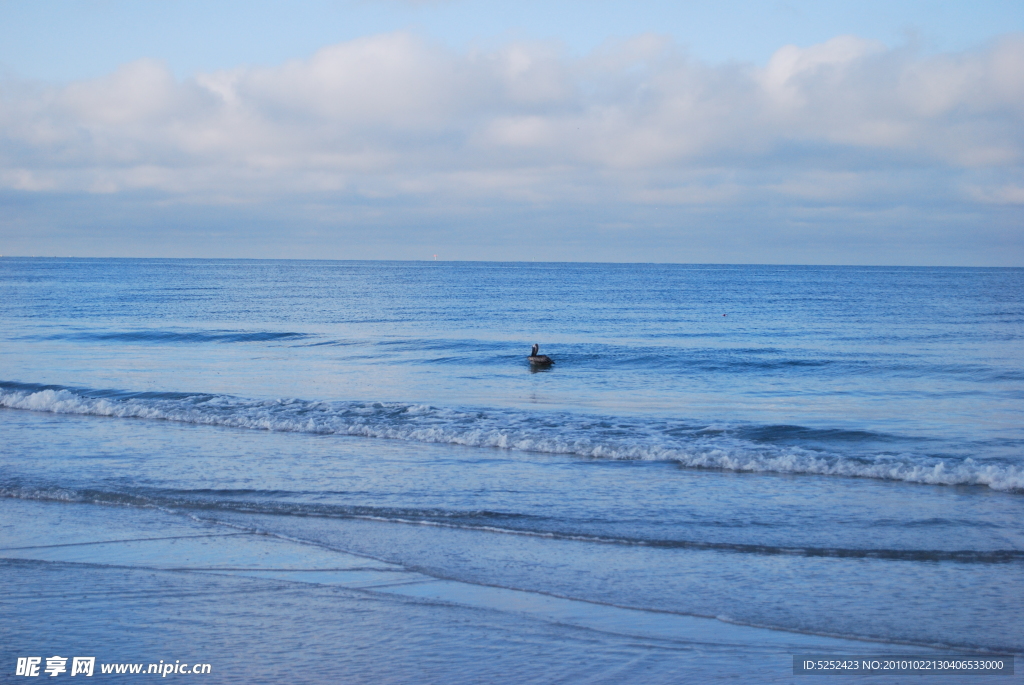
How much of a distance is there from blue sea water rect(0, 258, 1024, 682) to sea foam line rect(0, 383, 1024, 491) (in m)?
0.07

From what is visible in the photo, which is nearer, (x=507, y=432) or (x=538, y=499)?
(x=538, y=499)

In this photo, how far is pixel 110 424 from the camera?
57.1 ft

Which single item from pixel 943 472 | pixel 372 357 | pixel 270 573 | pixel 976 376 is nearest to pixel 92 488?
pixel 270 573

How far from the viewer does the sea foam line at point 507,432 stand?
42.9ft

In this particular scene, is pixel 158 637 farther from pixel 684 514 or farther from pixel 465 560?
pixel 684 514

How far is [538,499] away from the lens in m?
11.0

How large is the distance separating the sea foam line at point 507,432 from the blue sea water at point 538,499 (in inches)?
2.7

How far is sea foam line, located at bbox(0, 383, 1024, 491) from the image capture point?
13.1m

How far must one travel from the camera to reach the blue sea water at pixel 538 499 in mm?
6387

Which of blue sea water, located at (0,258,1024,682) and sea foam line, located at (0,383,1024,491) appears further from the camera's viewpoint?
sea foam line, located at (0,383,1024,491)

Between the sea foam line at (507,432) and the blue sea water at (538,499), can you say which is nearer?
the blue sea water at (538,499)

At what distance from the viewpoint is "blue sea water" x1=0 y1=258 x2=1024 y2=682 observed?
21.0 ft

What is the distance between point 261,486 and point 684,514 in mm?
5971

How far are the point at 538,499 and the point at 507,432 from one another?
493 cm
